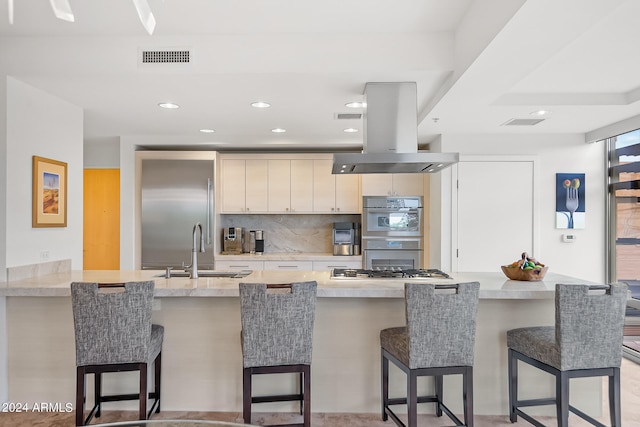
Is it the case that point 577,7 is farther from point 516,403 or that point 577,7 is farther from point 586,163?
point 586,163

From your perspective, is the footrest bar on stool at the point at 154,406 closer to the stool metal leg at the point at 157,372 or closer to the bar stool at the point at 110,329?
the stool metal leg at the point at 157,372

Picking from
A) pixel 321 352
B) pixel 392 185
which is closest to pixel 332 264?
pixel 392 185

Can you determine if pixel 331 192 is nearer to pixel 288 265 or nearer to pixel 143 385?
pixel 288 265

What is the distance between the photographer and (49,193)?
3.48m

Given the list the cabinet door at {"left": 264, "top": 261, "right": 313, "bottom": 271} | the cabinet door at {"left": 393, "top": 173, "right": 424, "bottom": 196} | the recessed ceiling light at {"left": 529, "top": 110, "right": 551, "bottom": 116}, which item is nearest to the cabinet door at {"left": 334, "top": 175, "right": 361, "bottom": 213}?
the cabinet door at {"left": 393, "top": 173, "right": 424, "bottom": 196}

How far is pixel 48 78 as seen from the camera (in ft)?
10.2

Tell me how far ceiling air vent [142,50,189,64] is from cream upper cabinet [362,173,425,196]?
3050 millimetres

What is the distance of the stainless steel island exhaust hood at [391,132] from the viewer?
10.6 ft

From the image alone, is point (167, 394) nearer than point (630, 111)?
Yes

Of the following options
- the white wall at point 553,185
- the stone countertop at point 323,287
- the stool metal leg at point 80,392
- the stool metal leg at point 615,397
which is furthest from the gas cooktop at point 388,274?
the white wall at point 553,185

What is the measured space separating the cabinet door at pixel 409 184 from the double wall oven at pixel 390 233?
92 millimetres

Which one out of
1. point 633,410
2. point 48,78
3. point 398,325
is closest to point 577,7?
point 398,325

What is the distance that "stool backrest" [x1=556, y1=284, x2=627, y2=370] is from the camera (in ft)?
7.87

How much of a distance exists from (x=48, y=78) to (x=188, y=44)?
1028mm
